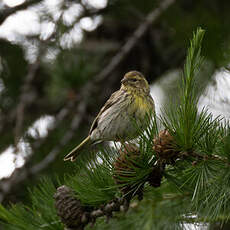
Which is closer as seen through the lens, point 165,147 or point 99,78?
point 165,147

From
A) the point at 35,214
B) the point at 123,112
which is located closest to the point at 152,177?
the point at 35,214

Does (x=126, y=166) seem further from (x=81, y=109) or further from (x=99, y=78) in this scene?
(x=99, y=78)

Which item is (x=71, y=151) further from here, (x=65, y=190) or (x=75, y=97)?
(x=65, y=190)

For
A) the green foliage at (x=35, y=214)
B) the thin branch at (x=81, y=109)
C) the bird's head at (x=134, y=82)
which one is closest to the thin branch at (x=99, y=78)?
the thin branch at (x=81, y=109)

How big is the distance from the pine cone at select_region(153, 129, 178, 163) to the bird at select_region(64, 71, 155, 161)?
5.40 feet

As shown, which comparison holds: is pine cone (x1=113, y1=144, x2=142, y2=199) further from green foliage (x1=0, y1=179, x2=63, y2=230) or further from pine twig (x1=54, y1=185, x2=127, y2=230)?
green foliage (x1=0, y1=179, x2=63, y2=230)

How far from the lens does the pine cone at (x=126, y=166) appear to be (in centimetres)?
204

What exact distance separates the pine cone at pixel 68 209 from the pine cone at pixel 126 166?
254 mm


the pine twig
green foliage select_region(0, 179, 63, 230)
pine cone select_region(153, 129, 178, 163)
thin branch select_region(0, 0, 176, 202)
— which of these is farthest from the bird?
pine cone select_region(153, 129, 178, 163)

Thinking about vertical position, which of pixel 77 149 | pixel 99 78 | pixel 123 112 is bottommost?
pixel 77 149

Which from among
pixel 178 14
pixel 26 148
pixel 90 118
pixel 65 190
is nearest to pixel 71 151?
pixel 26 148

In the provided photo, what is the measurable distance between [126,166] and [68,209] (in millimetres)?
371

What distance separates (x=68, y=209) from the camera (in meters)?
2.09

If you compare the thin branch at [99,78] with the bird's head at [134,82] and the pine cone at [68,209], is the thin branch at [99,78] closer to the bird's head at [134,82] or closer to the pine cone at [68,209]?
the bird's head at [134,82]
